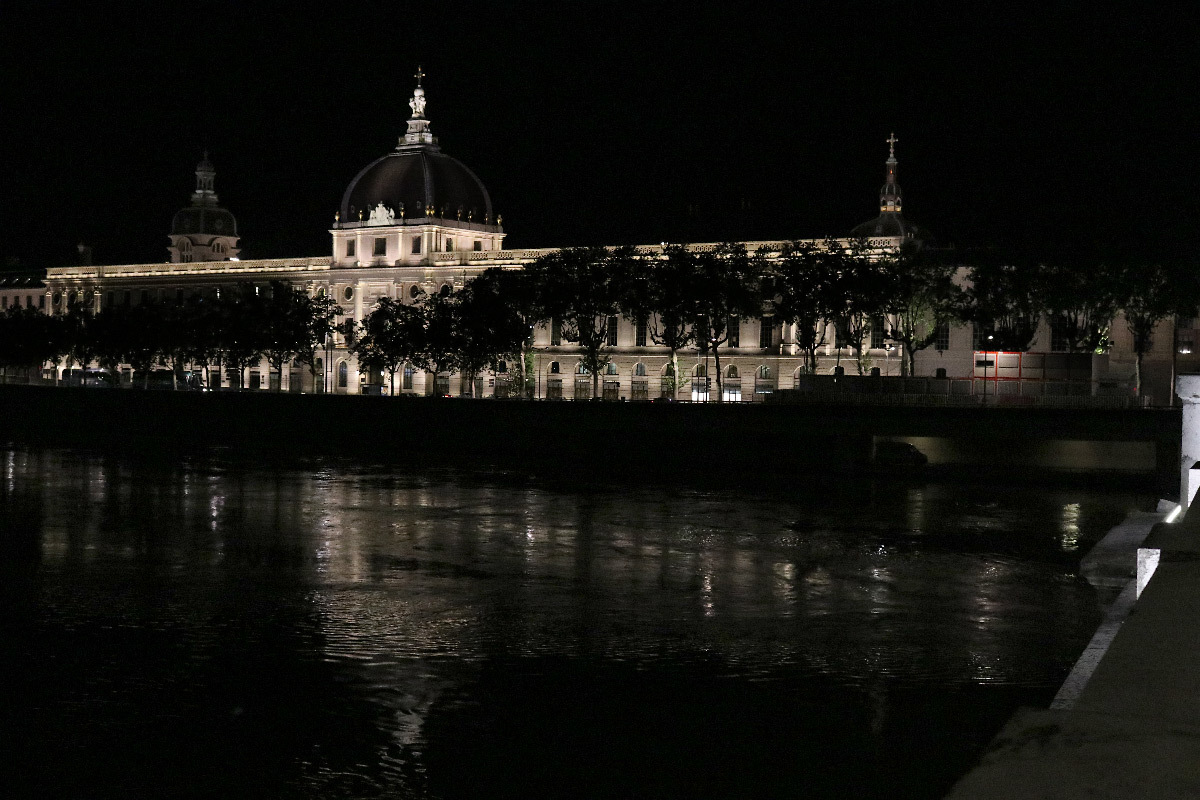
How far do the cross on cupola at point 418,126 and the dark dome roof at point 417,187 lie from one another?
103 cm

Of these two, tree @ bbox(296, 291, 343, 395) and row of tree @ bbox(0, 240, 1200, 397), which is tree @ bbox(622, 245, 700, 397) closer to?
row of tree @ bbox(0, 240, 1200, 397)

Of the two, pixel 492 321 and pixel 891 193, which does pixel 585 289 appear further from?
pixel 891 193

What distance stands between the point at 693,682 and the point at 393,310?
10948 centimetres

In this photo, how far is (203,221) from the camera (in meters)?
180

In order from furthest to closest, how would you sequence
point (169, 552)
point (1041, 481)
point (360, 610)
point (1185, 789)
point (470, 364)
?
point (470, 364) < point (1041, 481) < point (169, 552) < point (360, 610) < point (1185, 789)

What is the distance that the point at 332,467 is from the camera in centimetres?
4334

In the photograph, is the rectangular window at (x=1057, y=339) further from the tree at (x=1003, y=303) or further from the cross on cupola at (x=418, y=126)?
the cross on cupola at (x=418, y=126)

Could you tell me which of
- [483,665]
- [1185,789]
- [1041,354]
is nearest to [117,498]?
[483,665]

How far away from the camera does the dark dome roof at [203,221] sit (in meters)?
180

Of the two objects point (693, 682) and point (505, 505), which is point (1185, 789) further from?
point (505, 505)

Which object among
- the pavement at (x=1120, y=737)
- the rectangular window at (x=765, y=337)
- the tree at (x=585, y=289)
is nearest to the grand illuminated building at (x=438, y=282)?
the rectangular window at (x=765, y=337)

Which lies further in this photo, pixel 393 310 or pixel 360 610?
pixel 393 310

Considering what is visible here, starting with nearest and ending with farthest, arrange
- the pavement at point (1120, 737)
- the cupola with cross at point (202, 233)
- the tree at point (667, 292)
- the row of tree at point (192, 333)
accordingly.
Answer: the pavement at point (1120, 737), the tree at point (667, 292), the row of tree at point (192, 333), the cupola with cross at point (202, 233)

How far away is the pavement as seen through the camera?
4645 mm
